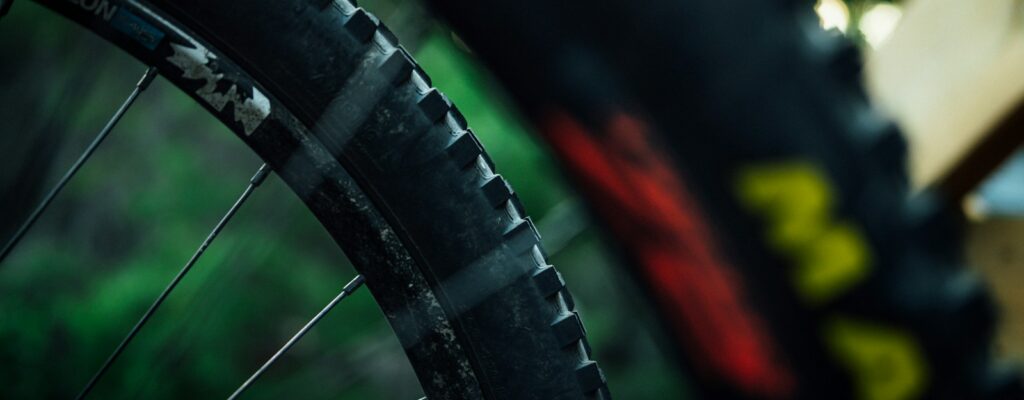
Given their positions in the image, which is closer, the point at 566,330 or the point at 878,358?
the point at 878,358

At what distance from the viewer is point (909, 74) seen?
352mm

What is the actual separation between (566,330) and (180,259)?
1081mm

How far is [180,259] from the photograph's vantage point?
1472mm

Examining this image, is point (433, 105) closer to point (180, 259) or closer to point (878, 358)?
point (878, 358)

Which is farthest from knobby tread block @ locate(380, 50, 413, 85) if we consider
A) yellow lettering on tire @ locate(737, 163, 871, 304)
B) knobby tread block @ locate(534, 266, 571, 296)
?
yellow lettering on tire @ locate(737, 163, 871, 304)

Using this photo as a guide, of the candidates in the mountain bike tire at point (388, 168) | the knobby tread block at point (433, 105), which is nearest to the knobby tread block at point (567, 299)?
the mountain bike tire at point (388, 168)

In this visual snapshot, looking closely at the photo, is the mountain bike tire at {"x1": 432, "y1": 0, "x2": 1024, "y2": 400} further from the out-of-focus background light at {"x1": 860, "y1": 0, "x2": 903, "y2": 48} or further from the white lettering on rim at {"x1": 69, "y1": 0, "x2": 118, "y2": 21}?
the out-of-focus background light at {"x1": 860, "y1": 0, "x2": 903, "y2": 48}

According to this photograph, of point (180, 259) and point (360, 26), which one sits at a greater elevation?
point (180, 259)

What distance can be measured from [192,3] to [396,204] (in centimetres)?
13

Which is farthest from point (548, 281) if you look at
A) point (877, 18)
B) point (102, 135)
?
point (877, 18)

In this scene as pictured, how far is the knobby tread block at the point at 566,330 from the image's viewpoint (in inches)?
19.8

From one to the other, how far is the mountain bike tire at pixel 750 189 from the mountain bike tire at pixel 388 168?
18cm

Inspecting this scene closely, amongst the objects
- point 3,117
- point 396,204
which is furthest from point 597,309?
point 396,204

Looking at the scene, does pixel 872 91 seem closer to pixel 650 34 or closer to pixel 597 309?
pixel 650 34
